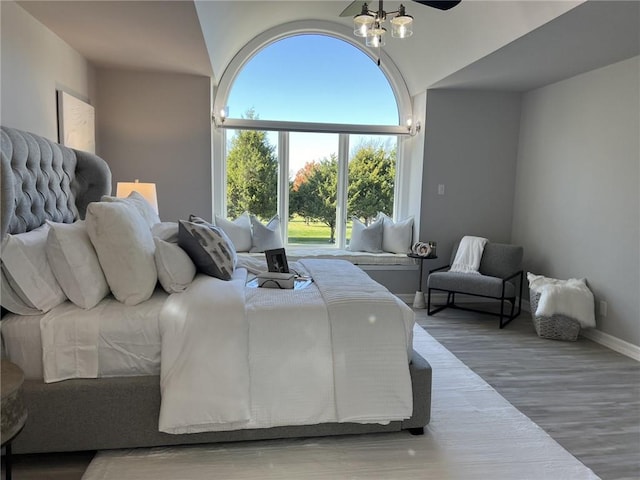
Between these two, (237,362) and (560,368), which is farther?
(560,368)

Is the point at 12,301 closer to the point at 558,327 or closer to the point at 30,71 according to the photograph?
the point at 30,71

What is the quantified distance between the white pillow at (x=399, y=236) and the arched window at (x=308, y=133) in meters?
0.42

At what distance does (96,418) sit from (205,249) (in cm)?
98

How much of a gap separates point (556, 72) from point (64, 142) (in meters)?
4.26

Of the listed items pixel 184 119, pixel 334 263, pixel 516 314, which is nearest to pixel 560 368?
pixel 516 314

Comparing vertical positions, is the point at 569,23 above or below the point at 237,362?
above

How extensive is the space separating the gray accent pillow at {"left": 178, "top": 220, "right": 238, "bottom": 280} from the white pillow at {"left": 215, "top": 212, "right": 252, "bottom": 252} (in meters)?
2.24

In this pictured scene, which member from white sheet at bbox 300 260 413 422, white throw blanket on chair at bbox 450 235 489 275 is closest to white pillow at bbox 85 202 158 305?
white sheet at bbox 300 260 413 422

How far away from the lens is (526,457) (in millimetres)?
2072

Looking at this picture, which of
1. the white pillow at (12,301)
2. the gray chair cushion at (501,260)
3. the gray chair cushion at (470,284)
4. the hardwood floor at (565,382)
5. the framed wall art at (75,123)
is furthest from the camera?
the gray chair cushion at (501,260)

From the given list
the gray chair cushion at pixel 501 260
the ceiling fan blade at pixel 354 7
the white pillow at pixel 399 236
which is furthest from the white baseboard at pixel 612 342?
the ceiling fan blade at pixel 354 7

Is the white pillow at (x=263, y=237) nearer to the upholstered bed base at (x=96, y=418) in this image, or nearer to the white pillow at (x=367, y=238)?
the white pillow at (x=367, y=238)

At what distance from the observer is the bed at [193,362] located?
1.90 m

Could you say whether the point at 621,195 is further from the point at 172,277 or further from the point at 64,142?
the point at 64,142
